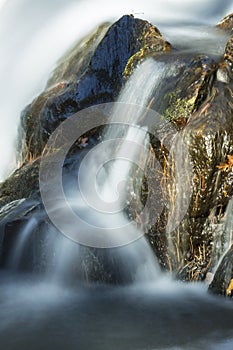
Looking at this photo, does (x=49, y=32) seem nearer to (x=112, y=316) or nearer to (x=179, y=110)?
(x=179, y=110)

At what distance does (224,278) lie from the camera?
4809 millimetres

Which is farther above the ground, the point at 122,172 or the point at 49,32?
the point at 49,32

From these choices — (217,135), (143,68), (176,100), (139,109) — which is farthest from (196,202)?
(143,68)

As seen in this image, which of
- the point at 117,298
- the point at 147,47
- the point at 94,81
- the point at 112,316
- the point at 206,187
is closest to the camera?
the point at 112,316

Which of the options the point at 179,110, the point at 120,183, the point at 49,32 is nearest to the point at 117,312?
the point at 120,183

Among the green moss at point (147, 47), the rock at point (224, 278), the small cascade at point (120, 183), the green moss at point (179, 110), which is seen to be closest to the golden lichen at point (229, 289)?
the rock at point (224, 278)

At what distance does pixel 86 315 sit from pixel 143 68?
10.7 ft

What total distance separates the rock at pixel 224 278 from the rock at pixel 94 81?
328 centimetres

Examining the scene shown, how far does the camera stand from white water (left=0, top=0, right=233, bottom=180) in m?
9.13

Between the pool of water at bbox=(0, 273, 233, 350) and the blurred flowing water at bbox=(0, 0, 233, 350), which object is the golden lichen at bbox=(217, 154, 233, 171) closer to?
the blurred flowing water at bbox=(0, 0, 233, 350)

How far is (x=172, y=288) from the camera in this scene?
514 centimetres

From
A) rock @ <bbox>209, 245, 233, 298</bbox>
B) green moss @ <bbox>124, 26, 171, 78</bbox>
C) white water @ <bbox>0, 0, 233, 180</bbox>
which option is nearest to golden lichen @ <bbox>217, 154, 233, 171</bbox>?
rock @ <bbox>209, 245, 233, 298</bbox>

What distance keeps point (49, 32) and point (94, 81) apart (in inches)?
115

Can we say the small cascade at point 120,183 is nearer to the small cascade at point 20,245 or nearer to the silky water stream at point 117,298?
the silky water stream at point 117,298
